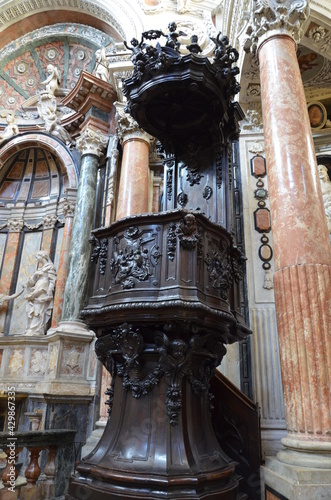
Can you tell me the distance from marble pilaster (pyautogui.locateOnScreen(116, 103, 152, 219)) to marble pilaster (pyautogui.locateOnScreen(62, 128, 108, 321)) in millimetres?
958

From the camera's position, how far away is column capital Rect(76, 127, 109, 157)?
26.1ft

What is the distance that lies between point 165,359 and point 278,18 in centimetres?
383

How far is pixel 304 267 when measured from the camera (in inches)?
126

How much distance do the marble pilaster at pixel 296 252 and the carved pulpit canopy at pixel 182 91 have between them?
48 centimetres

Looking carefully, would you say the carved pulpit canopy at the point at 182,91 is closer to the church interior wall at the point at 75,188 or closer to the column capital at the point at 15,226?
the church interior wall at the point at 75,188

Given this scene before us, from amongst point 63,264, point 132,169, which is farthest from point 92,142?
point 63,264

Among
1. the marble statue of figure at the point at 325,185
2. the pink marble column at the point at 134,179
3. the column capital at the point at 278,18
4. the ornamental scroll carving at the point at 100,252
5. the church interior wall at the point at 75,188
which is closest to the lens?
the ornamental scroll carving at the point at 100,252

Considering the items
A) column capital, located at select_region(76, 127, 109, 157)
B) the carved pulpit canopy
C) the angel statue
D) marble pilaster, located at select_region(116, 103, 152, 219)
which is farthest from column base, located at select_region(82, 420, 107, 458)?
the angel statue

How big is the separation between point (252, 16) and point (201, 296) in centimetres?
355

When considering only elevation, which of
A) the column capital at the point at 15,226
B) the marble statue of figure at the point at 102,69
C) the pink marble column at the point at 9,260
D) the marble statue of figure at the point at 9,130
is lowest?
the pink marble column at the point at 9,260

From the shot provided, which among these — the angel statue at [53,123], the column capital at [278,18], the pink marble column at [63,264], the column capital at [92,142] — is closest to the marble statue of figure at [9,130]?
the angel statue at [53,123]

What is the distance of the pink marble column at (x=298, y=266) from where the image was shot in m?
2.85

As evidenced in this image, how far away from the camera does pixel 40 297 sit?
308 inches

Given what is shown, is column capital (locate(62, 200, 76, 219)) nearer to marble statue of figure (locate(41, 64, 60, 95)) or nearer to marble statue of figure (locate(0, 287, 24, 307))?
marble statue of figure (locate(0, 287, 24, 307))
